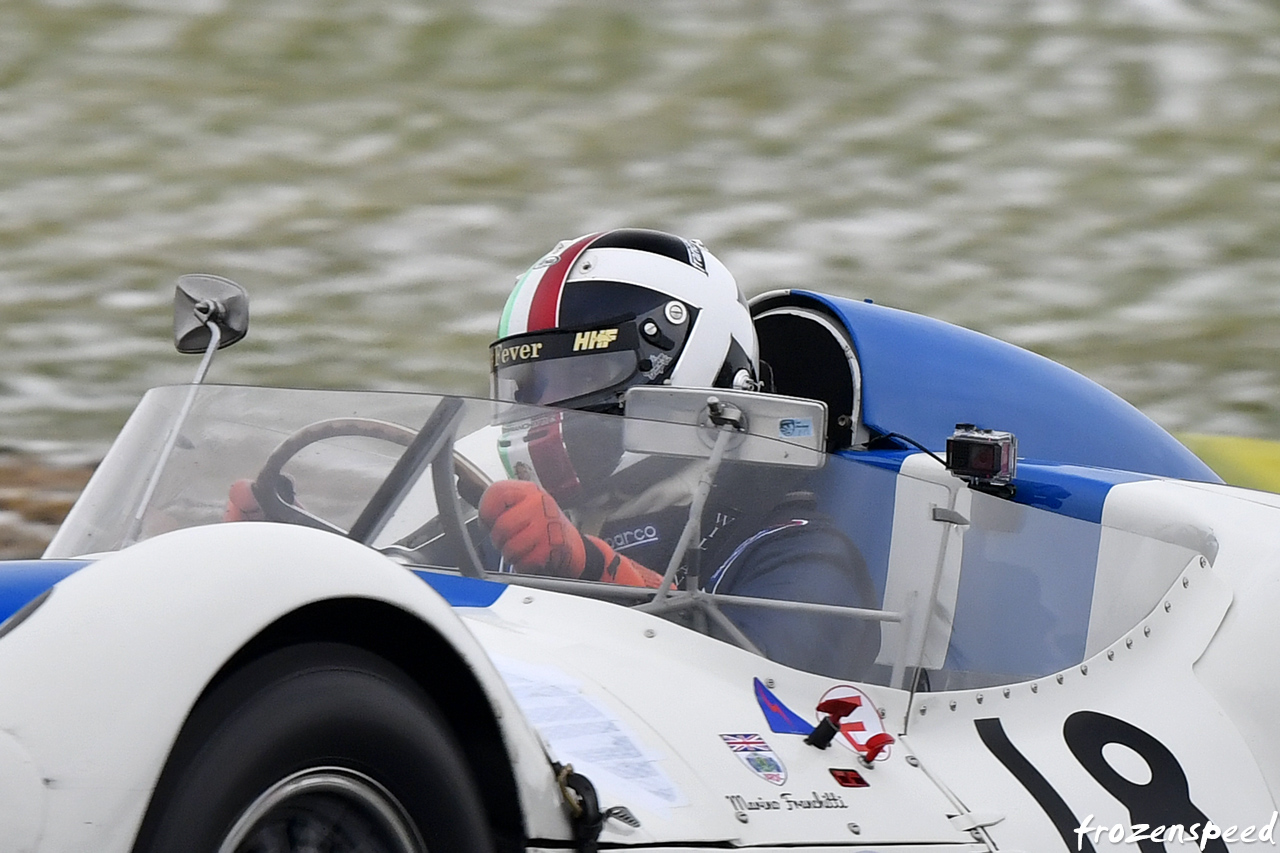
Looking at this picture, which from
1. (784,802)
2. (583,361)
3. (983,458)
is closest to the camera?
(784,802)

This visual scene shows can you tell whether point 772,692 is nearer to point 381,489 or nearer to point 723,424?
point 723,424

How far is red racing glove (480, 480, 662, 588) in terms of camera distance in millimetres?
2199

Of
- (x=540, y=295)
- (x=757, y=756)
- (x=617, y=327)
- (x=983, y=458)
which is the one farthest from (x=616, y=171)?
(x=757, y=756)

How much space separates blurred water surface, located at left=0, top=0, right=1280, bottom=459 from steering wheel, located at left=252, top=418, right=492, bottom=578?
5.07 m

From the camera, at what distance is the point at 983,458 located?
8.72 feet

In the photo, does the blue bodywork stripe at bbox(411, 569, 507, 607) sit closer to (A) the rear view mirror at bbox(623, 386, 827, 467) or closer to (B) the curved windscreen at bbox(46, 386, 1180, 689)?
(B) the curved windscreen at bbox(46, 386, 1180, 689)

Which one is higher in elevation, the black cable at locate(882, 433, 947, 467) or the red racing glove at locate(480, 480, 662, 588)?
the black cable at locate(882, 433, 947, 467)

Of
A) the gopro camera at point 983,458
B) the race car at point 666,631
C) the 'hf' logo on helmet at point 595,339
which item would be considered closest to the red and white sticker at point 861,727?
the race car at point 666,631

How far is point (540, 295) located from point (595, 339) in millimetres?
196

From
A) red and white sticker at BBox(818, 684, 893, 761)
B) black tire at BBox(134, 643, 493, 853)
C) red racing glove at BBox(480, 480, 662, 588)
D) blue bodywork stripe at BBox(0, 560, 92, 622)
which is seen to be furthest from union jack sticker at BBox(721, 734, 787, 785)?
blue bodywork stripe at BBox(0, 560, 92, 622)

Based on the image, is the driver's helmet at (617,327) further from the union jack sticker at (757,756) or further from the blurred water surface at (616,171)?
the blurred water surface at (616,171)

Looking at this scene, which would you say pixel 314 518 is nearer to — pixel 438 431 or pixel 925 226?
pixel 438 431

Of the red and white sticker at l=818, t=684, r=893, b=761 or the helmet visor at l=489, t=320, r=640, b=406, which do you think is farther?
the helmet visor at l=489, t=320, r=640, b=406

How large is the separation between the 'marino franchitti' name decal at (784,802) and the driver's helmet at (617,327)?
44.4 inches
